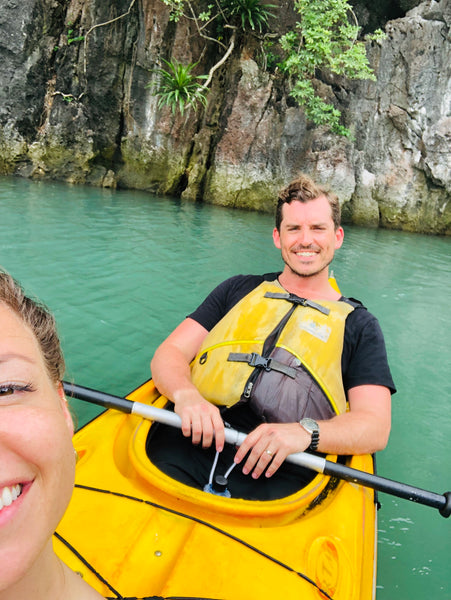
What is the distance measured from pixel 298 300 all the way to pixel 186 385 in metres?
0.67

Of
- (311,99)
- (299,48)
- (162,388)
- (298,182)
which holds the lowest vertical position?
(162,388)

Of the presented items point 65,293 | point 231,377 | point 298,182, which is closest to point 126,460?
point 231,377

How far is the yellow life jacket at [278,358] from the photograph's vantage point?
1.72m

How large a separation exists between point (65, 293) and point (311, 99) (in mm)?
8573

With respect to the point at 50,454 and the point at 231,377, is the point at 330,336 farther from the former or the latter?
the point at 50,454

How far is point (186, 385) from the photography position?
70.1 inches

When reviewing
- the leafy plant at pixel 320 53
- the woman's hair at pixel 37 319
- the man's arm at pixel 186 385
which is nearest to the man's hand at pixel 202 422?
the man's arm at pixel 186 385

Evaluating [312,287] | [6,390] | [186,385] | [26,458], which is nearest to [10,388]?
[6,390]

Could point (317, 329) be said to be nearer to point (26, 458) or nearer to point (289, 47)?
point (26, 458)

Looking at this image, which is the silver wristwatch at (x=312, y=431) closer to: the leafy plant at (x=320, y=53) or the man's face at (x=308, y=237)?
the man's face at (x=308, y=237)

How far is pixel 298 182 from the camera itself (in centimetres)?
228

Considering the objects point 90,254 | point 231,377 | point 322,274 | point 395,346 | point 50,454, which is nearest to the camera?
→ point 50,454

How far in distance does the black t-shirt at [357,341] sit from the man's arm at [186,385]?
12 centimetres

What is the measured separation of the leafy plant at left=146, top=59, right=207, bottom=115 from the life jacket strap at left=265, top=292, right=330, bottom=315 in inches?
369
